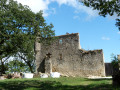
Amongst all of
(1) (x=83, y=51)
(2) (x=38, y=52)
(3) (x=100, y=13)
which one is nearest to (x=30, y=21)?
(3) (x=100, y=13)

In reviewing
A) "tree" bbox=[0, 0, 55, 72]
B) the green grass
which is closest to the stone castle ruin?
"tree" bbox=[0, 0, 55, 72]

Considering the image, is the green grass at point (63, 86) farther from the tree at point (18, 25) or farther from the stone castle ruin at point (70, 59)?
the stone castle ruin at point (70, 59)

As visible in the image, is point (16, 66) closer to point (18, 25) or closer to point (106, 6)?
point (18, 25)

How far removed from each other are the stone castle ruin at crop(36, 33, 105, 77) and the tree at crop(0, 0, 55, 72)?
9549 mm

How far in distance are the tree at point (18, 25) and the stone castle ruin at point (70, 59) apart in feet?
31.3

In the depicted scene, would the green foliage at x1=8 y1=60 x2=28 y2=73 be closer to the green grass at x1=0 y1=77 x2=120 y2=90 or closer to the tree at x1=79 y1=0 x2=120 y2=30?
the green grass at x1=0 y1=77 x2=120 y2=90

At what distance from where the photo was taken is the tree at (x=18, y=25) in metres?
16.7

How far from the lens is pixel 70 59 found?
28.2 metres

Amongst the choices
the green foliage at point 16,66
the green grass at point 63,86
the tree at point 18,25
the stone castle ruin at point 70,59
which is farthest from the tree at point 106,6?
the green foliage at point 16,66

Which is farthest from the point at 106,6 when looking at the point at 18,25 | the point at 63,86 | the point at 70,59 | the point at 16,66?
the point at 16,66

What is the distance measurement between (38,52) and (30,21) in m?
13.9

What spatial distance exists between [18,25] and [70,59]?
1316cm

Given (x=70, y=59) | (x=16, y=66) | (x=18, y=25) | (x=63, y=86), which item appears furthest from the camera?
(x=16, y=66)

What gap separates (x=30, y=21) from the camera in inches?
711
